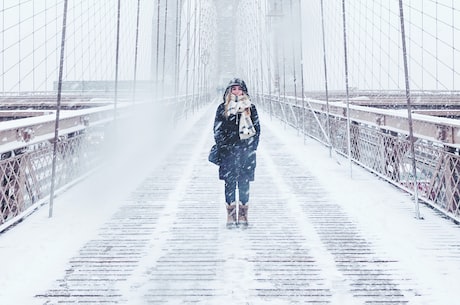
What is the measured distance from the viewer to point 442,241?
3449mm

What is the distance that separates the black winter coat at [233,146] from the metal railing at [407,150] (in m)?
1.67

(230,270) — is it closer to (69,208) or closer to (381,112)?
(69,208)

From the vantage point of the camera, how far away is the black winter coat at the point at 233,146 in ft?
12.4

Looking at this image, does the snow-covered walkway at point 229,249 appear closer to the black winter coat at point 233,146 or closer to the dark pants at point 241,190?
the dark pants at point 241,190

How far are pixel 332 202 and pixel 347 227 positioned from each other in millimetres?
913

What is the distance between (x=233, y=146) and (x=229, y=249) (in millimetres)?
927

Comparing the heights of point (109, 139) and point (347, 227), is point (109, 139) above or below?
above

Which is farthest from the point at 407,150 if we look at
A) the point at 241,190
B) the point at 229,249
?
the point at 229,249

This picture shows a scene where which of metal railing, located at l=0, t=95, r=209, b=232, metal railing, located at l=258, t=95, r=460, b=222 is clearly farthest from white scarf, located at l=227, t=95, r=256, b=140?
metal railing, located at l=0, t=95, r=209, b=232

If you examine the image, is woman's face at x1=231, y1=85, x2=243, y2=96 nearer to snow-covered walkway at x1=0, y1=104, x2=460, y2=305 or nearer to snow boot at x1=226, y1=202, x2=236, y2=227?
snow boot at x1=226, y1=202, x2=236, y2=227

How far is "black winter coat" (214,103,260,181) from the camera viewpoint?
378cm

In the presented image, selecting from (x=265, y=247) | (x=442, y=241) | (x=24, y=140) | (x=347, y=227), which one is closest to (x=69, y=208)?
(x=24, y=140)

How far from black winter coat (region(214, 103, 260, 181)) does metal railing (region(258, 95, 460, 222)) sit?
1.67m

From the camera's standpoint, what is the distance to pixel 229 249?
333 cm
